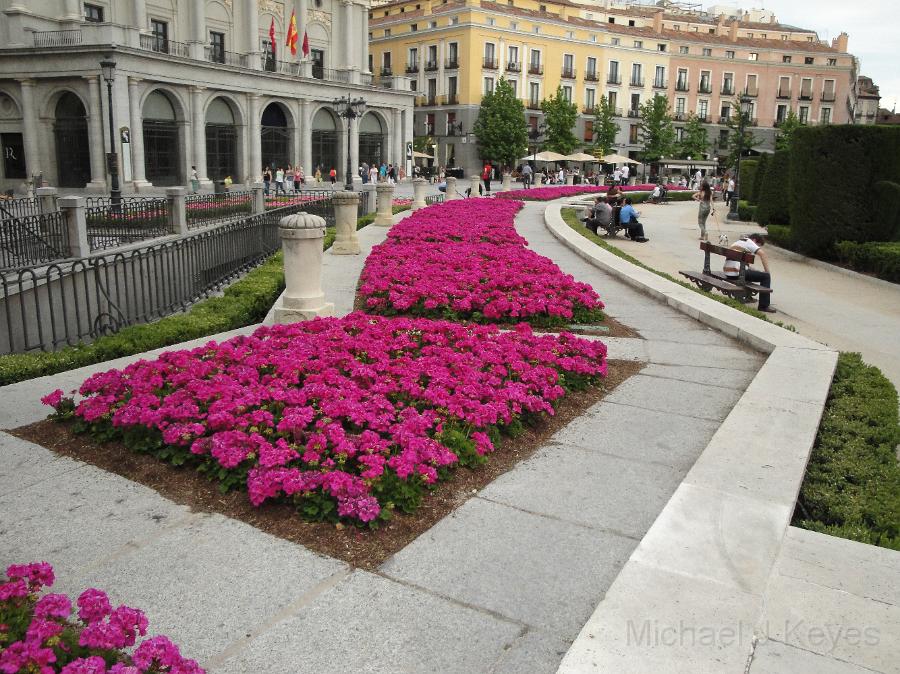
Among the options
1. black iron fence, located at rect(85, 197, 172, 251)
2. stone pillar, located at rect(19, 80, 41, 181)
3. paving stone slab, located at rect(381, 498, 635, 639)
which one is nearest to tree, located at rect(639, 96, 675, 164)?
stone pillar, located at rect(19, 80, 41, 181)

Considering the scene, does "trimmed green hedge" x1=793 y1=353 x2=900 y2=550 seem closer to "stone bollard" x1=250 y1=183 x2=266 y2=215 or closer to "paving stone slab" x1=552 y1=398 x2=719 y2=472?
"paving stone slab" x1=552 y1=398 x2=719 y2=472

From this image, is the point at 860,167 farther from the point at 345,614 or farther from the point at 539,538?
the point at 345,614

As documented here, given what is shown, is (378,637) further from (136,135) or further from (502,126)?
(502,126)

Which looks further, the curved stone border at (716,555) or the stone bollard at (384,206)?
the stone bollard at (384,206)

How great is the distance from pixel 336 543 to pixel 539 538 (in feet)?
3.46

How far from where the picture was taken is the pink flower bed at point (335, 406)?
4.25 m

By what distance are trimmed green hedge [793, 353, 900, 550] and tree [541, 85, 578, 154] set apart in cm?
6287

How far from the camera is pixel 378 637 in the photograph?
10.1 feet

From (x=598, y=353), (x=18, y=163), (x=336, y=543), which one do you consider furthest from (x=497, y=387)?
(x=18, y=163)

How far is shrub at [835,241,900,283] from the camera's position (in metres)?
15.0

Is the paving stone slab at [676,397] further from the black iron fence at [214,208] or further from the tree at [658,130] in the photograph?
the tree at [658,130]

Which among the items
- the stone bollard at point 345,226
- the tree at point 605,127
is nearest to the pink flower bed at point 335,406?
the stone bollard at point 345,226

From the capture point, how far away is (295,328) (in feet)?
23.5

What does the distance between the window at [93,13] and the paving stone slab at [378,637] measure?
4234 centimetres
